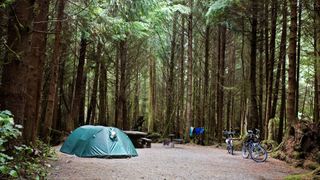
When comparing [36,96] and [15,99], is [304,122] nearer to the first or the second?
[36,96]

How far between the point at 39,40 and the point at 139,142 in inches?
394

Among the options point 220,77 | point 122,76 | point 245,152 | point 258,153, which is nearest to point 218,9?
point 220,77

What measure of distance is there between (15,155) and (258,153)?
30.6 feet

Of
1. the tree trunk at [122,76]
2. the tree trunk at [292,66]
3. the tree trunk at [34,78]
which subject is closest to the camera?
the tree trunk at [34,78]

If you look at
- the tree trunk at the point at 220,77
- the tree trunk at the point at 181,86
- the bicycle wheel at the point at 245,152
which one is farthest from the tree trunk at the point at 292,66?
the tree trunk at the point at 181,86

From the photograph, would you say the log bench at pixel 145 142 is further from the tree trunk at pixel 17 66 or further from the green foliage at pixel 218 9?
the tree trunk at pixel 17 66

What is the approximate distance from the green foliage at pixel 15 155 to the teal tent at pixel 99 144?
1.73 metres

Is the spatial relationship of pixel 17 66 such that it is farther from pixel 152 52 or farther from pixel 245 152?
pixel 152 52

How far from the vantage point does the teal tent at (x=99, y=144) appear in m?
12.9

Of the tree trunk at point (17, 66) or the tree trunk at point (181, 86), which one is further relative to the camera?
the tree trunk at point (181, 86)

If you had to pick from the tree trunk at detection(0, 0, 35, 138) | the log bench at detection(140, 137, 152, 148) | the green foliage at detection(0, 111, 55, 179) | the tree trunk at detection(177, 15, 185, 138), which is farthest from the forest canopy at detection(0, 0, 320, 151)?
the log bench at detection(140, 137, 152, 148)

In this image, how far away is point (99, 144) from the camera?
42.9ft

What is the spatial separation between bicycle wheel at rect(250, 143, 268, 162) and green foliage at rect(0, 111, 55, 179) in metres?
7.32

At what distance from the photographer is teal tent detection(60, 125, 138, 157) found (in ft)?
42.4
